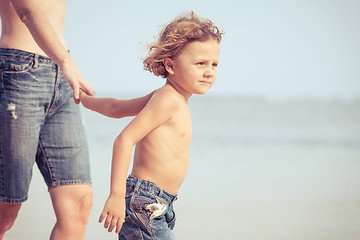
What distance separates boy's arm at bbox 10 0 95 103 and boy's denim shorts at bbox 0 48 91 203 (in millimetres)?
166

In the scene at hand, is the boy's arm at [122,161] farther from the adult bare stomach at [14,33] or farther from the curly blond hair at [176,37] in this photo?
the adult bare stomach at [14,33]

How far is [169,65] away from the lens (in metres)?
2.29

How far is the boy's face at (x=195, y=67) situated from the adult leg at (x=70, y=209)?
0.79 m

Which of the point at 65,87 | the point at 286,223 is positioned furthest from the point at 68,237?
the point at 286,223

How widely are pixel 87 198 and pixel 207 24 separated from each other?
42.0 inches

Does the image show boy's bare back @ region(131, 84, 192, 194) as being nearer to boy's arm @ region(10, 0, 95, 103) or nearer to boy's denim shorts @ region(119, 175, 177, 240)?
boy's denim shorts @ region(119, 175, 177, 240)

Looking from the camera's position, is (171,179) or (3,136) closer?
(171,179)

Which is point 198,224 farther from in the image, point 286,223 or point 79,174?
point 79,174

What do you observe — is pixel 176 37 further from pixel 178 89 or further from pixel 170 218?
pixel 170 218

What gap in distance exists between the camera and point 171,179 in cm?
217

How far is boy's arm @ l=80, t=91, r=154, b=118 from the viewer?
229cm

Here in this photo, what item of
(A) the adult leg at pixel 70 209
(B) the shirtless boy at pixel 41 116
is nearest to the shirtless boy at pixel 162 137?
(B) the shirtless boy at pixel 41 116

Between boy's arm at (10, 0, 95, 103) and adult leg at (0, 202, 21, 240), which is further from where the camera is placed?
adult leg at (0, 202, 21, 240)

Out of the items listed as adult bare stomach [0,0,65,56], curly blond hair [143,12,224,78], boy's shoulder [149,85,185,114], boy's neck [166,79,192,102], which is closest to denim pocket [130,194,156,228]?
boy's shoulder [149,85,185,114]
